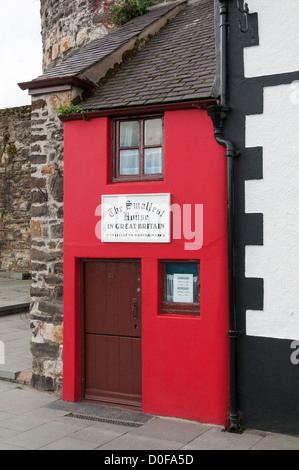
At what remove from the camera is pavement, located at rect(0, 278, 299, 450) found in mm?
5762

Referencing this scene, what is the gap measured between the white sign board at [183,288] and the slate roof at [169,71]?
2156 millimetres

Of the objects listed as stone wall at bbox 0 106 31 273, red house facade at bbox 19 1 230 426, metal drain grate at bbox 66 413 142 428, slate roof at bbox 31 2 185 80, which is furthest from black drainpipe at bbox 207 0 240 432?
stone wall at bbox 0 106 31 273

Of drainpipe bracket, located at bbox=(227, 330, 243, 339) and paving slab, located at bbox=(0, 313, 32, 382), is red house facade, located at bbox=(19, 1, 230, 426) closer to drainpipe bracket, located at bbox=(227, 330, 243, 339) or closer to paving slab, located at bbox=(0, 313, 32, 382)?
drainpipe bracket, located at bbox=(227, 330, 243, 339)

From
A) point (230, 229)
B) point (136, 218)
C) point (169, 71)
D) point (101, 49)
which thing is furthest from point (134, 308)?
point (101, 49)

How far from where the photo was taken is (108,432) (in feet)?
20.7

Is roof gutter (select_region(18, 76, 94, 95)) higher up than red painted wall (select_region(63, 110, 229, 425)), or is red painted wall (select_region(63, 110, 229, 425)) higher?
roof gutter (select_region(18, 76, 94, 95))

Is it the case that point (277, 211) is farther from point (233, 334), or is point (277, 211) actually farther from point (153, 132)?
point (153, 132)

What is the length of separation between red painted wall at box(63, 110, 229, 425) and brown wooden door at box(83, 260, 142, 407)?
0.17 metres

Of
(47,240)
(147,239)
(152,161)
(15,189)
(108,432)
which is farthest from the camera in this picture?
(15,189)

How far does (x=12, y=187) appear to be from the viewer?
59.1 ft

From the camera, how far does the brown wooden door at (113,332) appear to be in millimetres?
7156

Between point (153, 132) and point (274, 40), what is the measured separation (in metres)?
1.83
